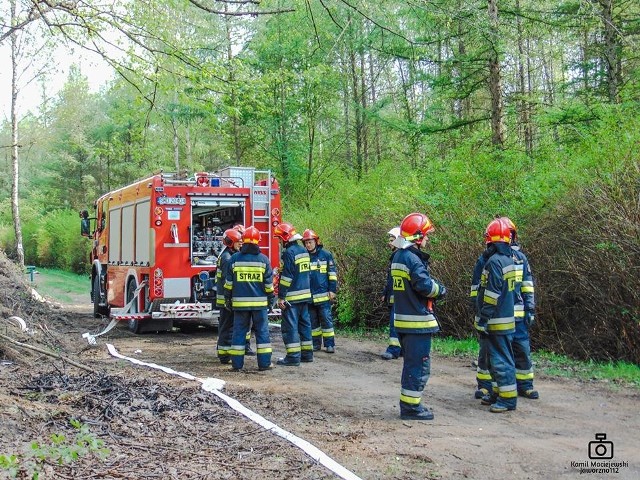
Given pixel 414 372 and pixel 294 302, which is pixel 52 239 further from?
pixel 414 372

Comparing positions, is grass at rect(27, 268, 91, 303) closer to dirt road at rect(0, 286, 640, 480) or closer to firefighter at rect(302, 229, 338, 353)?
firefighter at rect(302, 229, 338, 353)

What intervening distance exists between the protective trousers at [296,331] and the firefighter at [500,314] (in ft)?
10.9

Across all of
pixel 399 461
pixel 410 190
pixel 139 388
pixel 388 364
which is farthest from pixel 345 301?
pixel 399 461

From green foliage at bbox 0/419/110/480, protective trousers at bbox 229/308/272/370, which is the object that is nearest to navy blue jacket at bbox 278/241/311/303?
protective trousers at bbox 229/308/272/370

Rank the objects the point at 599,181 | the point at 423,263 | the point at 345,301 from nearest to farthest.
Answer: the point at 423,263 < the point at 599,181 < the point at 345,301

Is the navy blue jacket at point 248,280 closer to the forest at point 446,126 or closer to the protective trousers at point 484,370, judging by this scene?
the forest at point 446,126

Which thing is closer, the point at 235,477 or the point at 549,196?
the point at 235,477

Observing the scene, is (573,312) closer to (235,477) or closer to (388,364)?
(388,364)

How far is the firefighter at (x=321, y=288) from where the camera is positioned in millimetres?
10414

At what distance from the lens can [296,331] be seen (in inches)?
362

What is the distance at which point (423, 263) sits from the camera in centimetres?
626

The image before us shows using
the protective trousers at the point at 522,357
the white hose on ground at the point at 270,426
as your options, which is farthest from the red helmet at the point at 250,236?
the protective trousers at the point at 522,357

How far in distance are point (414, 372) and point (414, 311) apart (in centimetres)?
58

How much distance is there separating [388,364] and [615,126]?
15.7ft
